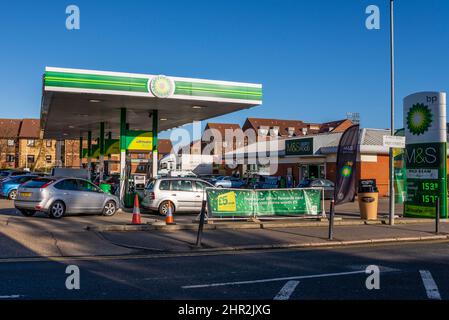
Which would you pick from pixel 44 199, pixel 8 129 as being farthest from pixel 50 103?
pixel 8 129

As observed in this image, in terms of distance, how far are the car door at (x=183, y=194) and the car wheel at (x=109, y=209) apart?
7.38 ft

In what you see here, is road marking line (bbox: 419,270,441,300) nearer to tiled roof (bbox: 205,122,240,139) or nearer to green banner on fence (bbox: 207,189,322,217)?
green banner on fence (bbox: 207,189,322,217)

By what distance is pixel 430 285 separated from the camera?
25.1 ft

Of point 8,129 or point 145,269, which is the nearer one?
point 145,269

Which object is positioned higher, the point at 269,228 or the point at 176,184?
the point at 176,184

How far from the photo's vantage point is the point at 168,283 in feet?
25.0

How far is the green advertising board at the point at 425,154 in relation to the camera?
18844 mm

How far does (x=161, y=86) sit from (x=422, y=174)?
11.0 metres

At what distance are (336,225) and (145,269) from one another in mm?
8957

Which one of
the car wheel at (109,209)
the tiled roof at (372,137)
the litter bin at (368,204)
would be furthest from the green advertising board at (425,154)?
the tiled roof at (372,137)

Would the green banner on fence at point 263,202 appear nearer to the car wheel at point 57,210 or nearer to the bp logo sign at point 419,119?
the car wheel at point 57,210

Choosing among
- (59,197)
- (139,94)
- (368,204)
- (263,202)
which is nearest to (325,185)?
(368,204)

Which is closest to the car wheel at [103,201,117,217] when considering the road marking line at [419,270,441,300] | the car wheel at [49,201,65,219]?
the car wheel at [49,201,65,219]
